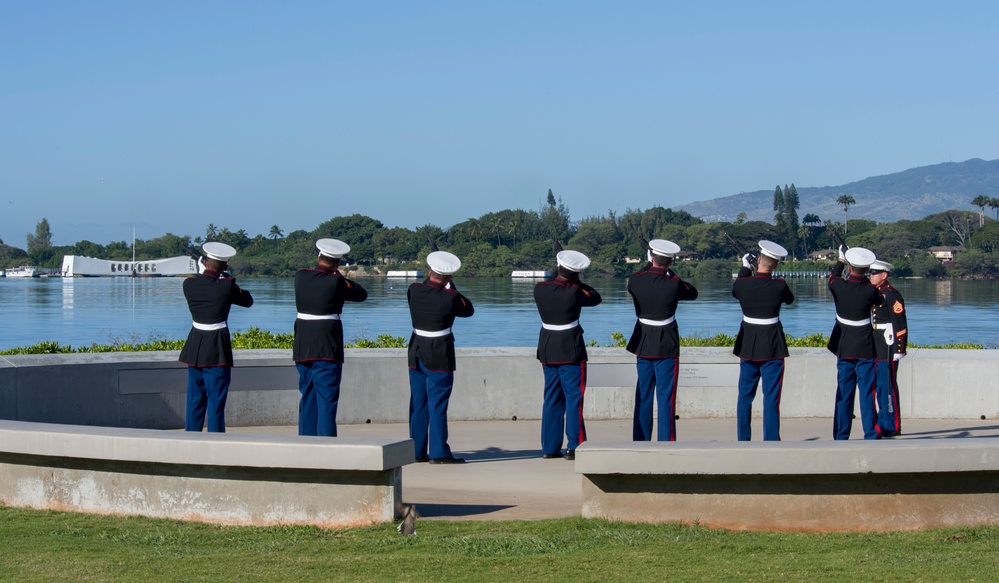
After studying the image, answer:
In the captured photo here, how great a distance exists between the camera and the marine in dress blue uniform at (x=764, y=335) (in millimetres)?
8539

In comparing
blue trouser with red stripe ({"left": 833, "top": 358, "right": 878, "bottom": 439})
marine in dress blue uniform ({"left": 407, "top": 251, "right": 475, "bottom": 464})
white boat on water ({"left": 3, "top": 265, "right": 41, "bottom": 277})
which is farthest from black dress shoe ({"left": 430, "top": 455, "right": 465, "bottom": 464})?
white boat on water ({"left": 3, "top": 265, "right": 41, "bottom": 277})

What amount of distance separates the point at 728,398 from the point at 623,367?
1040 mm

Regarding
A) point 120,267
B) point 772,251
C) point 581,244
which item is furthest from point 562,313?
point 120,267

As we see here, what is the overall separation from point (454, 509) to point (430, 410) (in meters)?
1.97

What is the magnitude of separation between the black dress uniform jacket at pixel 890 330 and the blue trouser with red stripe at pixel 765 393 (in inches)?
63.4

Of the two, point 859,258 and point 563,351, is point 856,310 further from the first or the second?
point 563,351

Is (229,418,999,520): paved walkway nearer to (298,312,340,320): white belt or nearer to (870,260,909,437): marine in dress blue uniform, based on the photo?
(870,260,909,437): marine in dress blue uniform

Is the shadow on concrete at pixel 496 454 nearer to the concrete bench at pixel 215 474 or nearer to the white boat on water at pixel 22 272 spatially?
the concrete bench at pixel 215 474

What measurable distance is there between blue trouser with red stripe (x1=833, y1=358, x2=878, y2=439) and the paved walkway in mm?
386

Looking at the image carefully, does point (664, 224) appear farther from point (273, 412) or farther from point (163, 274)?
point (273, 412)

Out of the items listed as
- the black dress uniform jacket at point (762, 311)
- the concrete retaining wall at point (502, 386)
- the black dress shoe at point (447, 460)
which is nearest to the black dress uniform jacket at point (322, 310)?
the black dress shoe at point (447, 460)

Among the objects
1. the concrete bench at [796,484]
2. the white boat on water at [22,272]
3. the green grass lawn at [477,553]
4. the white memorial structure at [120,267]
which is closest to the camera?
the green grass lawn at [477,553]

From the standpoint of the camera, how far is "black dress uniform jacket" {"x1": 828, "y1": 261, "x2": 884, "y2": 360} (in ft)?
29.6

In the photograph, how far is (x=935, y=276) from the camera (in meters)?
110
